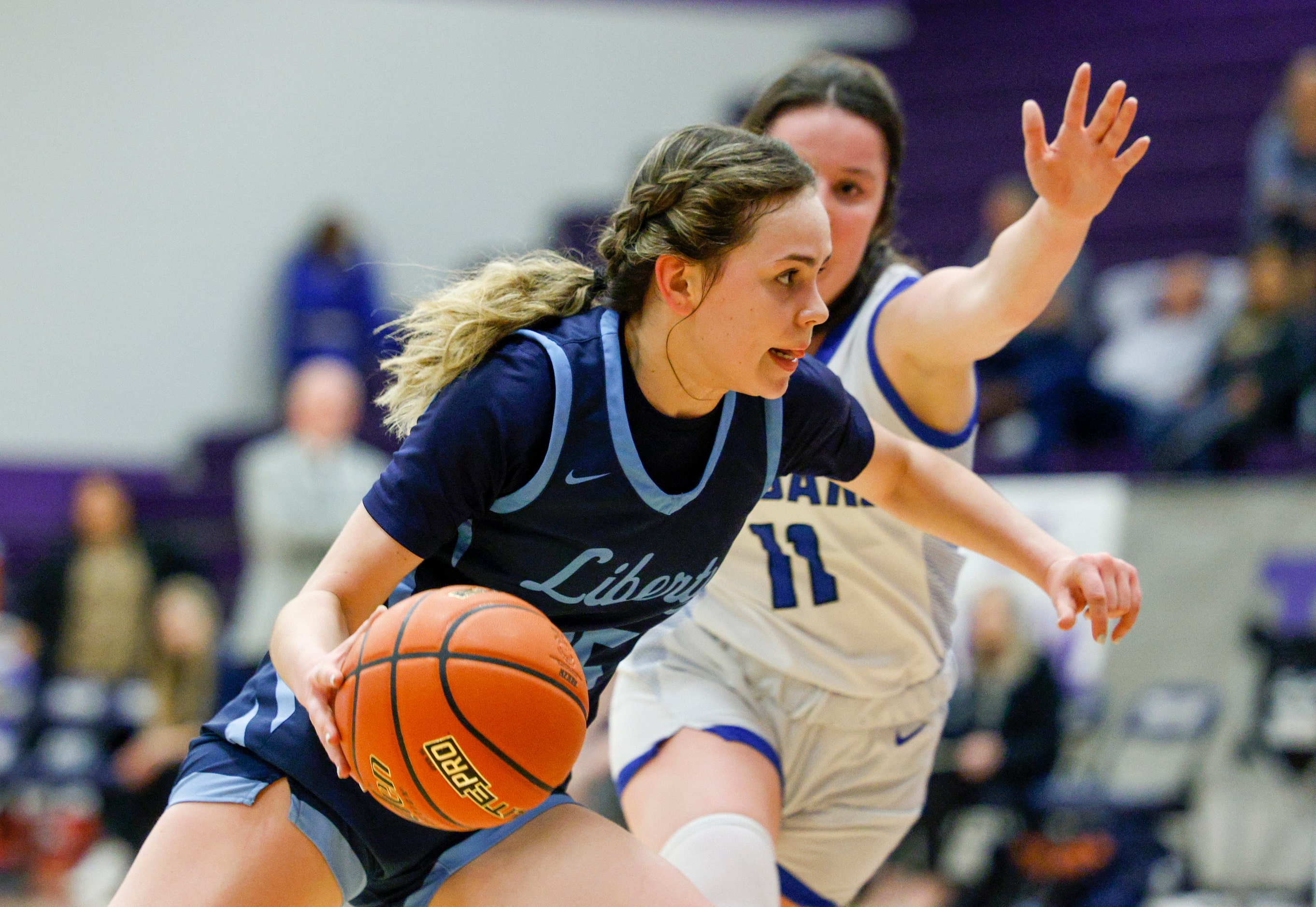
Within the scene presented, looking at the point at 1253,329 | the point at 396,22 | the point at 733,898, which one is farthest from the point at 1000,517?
the point at 396,22

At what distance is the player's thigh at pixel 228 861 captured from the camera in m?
2.15

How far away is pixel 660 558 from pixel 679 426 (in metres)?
0.22

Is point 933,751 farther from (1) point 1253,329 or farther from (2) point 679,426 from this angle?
(1) point 1253,329

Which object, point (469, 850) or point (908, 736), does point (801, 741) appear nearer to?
point (908, 736)

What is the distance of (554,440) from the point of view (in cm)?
223

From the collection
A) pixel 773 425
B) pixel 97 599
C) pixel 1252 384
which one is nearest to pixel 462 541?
pixel 773 425

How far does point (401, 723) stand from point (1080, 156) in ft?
4.81

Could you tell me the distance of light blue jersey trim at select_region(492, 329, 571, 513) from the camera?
223 centimetres

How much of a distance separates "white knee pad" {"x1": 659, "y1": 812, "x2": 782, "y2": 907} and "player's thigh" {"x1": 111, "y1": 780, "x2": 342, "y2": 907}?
2.28ft

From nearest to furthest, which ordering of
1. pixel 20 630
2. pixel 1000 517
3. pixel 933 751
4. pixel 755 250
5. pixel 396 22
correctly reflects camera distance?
pixel 755 250 → pixel 1000 517 → pixel 933 751 → pixel 20 630 → pixel 396 22

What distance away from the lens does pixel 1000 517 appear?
2.60 m

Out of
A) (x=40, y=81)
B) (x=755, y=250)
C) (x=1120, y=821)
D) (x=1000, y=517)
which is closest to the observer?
(x=755, y=250)

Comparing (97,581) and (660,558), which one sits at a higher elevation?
(660,558)

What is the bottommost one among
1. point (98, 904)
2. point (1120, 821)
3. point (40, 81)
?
point (98, 904)
